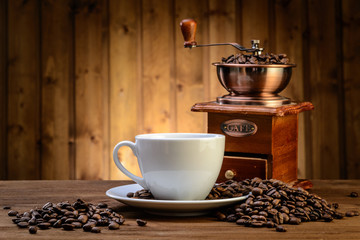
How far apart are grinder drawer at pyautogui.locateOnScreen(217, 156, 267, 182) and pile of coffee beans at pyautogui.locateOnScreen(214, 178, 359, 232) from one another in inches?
10.4

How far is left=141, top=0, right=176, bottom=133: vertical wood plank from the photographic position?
106 inches

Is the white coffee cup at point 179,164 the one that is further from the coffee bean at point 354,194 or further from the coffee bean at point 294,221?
the coffee bean at point 354,194

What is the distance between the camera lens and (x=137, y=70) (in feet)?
8.85

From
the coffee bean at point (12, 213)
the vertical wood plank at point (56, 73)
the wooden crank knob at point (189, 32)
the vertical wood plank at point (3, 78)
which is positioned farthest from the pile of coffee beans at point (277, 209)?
the vertical wood plank at point (3, 78)

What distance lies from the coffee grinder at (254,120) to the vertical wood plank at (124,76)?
130cm

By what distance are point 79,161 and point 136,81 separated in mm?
488

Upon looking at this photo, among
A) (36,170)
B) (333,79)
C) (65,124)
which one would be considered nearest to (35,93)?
(65,124)

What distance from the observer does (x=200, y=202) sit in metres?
0.92

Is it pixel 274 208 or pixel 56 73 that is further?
pixel 56 73

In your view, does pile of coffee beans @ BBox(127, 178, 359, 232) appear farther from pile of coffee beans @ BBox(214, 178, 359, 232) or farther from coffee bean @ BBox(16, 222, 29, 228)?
coffee bean @ BBox(16, 222, 29, 228)

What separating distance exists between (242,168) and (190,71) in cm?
140

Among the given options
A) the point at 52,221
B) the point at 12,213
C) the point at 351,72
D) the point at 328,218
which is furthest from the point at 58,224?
the point at 351,72

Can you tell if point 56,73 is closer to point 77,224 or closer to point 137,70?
point 137,70

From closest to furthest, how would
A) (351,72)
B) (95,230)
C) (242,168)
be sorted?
(95,230) < (242,168) < (351,72)
